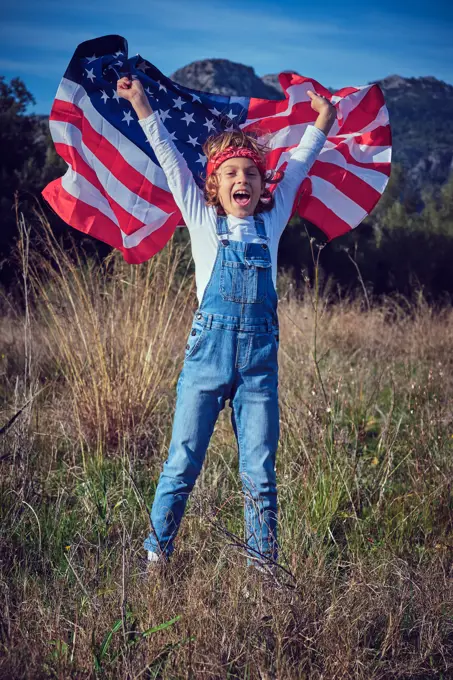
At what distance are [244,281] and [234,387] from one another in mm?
405

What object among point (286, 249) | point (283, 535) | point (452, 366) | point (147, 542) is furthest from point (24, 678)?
point (286, 249)

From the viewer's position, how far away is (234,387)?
2367mm

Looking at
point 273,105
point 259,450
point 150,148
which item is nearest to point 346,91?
point 273,105

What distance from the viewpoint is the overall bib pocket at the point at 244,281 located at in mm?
2324

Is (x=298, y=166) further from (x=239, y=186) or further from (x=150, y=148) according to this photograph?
(x=150, y=148)

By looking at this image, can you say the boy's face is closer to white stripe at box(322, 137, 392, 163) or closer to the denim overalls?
the denim overalls

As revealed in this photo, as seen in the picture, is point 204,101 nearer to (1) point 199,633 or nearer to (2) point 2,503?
(2) point 2,503

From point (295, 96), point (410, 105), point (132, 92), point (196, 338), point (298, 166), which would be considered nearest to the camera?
point (196, 338)

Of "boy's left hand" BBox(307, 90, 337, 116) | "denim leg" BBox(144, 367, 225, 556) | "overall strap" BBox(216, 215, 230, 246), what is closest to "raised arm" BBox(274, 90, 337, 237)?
"boy's left hand" BBox(307, 90, 337, 116)

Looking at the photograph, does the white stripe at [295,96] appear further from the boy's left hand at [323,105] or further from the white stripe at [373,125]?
the boy's left hand at [323,105]

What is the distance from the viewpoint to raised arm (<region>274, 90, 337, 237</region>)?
263 centimetres

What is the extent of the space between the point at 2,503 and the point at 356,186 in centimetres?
234

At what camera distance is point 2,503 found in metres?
2.84

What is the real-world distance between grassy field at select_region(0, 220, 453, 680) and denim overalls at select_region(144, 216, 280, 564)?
12 cm
